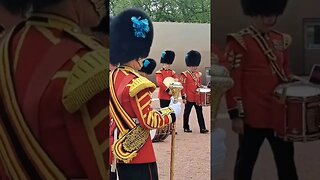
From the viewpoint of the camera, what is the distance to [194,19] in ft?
23.4

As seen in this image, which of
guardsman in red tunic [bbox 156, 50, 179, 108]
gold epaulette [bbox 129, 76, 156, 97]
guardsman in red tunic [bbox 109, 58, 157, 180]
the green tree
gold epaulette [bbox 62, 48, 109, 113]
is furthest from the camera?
guardsman in red tunic [bbox 156, 50, 179, 108]

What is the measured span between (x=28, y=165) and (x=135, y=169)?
4.39 ft

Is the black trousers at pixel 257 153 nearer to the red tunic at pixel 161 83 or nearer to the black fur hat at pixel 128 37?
the black fur hat at pixel 128 37

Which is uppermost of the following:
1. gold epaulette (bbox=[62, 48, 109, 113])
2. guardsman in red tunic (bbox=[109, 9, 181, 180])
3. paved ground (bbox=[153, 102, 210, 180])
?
gold epaulette (bbox=[62, 48, 109, 113])

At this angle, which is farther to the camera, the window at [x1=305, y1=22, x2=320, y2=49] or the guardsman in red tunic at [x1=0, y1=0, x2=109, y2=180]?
the window at [x1=305, y1=22, x2=320, y2=49]

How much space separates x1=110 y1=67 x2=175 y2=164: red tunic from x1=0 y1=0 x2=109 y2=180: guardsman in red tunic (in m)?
1.22

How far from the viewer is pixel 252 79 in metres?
1.75

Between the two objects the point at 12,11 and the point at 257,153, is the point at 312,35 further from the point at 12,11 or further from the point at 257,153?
the point at 12,11

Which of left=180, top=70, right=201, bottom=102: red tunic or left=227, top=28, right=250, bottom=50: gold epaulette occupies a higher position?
left=227, top=28, right=250, bottom=50: gold epaulette

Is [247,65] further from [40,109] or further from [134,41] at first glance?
[134,41]

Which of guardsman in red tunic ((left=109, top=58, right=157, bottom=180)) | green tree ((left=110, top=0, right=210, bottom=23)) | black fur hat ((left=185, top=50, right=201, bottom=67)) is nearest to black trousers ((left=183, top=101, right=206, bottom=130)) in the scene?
black fur hat ((left=185, top=50, right=201, bottom=67))

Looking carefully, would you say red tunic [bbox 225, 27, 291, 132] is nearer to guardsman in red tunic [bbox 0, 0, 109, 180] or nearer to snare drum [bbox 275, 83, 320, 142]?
snare drum [bbox 275, 83, 320, 142]

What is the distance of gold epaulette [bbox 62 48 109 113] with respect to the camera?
60.1 inches

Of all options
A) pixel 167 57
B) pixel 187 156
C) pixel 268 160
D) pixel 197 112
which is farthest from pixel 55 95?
pixel 197 112
